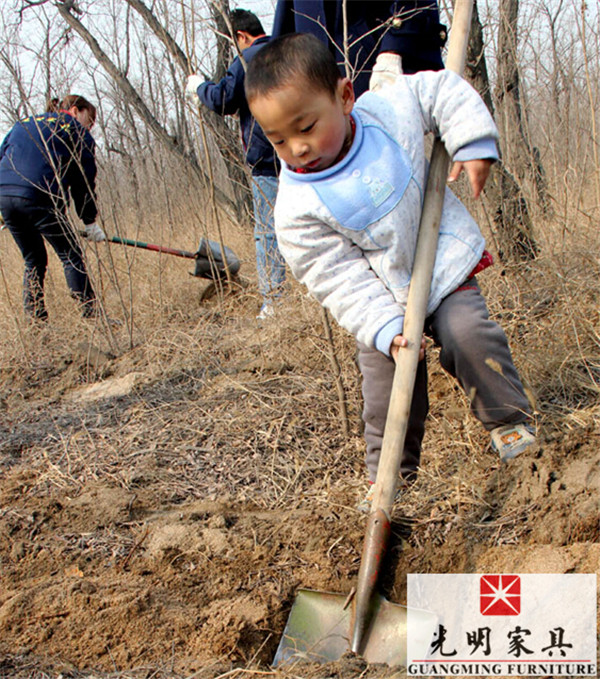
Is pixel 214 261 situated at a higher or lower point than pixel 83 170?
lower

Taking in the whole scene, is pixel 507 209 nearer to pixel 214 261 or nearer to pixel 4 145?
pixel 214 261

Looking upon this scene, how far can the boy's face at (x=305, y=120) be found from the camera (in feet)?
5.74

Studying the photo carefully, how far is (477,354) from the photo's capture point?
6.43ft

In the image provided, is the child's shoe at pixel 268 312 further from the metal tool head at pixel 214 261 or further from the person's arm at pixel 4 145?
the person's arm at pixel 4 145

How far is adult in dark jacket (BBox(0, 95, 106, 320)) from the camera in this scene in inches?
187

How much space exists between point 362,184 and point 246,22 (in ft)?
9.59

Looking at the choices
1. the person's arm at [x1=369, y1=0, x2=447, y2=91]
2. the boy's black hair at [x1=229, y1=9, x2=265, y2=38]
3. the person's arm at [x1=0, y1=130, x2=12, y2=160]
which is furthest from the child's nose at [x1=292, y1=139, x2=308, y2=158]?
the person's arm at [x1=0, y1=130, x2=12, y2=160]

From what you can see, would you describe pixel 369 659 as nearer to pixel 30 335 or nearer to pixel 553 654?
pixel 553 654

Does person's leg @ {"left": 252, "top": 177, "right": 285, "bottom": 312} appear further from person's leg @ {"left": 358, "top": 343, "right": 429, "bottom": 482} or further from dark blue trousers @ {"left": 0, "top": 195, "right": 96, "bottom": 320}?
dark blue trousers @ {"left": 0, "top": 195, "right": 96, "bottom": 320}

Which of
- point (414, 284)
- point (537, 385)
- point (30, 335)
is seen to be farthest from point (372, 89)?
point (30, 335)

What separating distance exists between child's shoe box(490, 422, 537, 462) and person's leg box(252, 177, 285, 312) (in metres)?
1.59

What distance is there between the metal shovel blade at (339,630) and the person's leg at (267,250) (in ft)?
6.15

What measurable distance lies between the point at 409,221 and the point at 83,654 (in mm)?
1572

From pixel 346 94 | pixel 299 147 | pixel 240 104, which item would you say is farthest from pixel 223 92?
pixel 299 147
